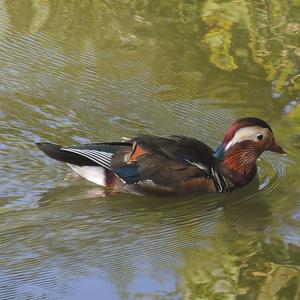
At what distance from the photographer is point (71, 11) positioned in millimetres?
10469

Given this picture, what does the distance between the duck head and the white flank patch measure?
91cm

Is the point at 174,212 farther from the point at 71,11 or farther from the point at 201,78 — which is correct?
the point at 71,11

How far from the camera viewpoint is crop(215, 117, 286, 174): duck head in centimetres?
762

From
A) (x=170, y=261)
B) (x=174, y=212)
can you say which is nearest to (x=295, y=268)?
(x=170, y=261)

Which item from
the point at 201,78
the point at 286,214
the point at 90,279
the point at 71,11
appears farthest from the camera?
the point at 71,11

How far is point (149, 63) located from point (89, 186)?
2.35 meters

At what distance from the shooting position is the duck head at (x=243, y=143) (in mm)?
7625

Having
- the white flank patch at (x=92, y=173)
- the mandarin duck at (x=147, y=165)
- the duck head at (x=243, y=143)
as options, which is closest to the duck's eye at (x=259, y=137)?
the duck head at (x=243, y=143)

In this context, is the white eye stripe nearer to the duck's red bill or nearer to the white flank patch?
the duck's red bill

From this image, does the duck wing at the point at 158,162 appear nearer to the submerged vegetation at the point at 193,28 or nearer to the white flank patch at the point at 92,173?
the white flank patch at the point at 92,173

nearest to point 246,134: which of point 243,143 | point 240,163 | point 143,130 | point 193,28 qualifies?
point 243,143

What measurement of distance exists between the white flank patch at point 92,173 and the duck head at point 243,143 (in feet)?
3.00

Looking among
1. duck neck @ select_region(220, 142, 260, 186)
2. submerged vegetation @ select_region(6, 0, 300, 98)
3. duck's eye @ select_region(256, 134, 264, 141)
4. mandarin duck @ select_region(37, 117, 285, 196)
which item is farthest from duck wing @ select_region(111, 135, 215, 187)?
submerged vegetation @ select_region(6, 0, 300, 98)

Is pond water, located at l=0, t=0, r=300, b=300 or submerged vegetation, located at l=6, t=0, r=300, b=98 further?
submerged vegetation, located at l=6, t=0, r=300, b=98
